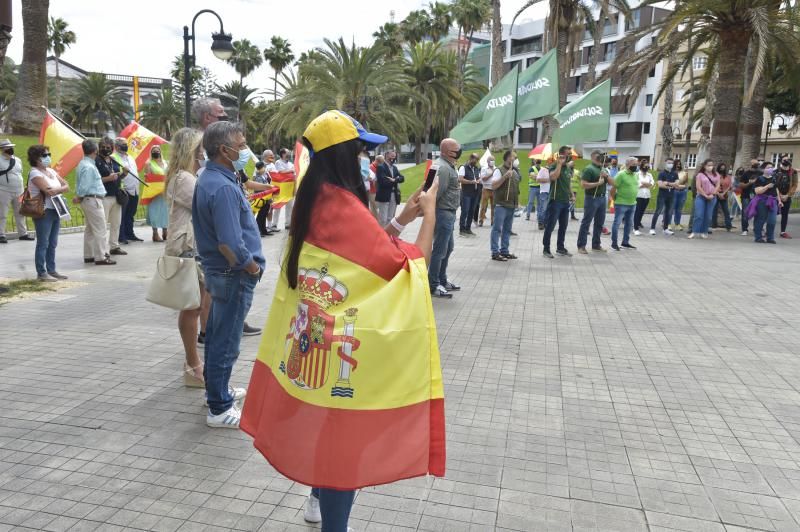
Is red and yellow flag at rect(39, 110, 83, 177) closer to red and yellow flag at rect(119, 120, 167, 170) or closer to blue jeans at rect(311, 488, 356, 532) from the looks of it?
red and yellow flag at rect(119, 120, 167, 170)

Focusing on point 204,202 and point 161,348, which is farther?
point 161,348

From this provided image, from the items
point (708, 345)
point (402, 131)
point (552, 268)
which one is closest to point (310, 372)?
point (708, 345)

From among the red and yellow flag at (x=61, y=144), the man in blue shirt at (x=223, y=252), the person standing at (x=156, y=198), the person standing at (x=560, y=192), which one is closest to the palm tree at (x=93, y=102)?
the person standing at (x=156, y=198)

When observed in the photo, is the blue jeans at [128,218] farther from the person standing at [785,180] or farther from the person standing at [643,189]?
the person standing at [785,180]

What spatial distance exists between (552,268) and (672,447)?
6685 millimetres

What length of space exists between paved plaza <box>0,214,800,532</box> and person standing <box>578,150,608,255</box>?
12.5 ft

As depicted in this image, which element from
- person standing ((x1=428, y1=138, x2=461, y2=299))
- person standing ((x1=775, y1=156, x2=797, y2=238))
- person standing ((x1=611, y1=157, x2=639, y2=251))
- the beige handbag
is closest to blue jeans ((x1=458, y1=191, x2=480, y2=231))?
person standing ((x1=611, y1=157, x2=639, y2=251))

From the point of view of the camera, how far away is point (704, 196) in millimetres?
14477

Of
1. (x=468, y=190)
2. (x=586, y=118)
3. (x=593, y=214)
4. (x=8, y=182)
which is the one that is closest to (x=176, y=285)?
(x=593, y=214)

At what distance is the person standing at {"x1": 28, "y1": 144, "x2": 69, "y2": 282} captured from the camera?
26.0 feet

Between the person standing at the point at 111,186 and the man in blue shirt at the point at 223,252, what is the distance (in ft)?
24.2

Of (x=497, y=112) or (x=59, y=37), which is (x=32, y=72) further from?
(x=59, y=37)

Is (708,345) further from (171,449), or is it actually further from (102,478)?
(102,478)

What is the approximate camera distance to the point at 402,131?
4191 centimetres
